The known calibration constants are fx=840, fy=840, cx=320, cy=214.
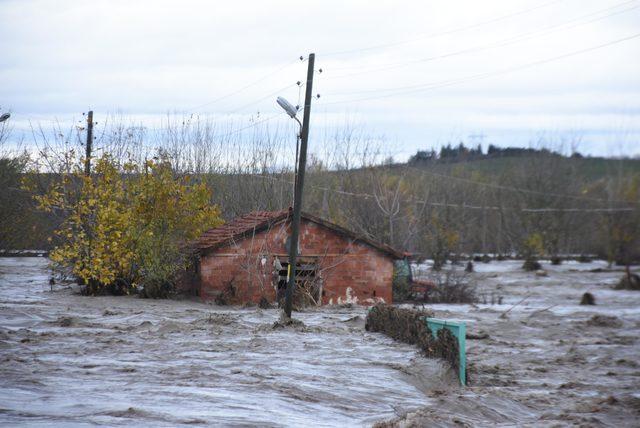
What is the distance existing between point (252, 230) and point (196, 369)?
13.6 metres

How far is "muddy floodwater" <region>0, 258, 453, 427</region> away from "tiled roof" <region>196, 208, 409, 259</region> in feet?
11.7

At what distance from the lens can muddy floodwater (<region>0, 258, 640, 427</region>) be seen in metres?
11.7

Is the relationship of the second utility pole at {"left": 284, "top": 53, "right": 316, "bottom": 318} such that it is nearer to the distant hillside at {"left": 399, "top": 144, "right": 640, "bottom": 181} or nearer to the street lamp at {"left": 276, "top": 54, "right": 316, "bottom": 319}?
the street lamp at {"left": 276, "top": 54, "right": 316, "bottom": 319}

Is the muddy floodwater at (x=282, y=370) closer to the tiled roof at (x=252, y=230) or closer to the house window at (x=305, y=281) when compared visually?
the house window at (x=305, y=281)

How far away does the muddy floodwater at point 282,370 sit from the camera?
1168cm

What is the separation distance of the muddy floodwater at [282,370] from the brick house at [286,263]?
5.07 feet

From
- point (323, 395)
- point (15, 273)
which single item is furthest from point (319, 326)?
point (15, 273)

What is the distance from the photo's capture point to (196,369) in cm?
1512

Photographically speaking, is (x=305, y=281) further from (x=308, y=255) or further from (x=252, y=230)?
(x=252, y=230)

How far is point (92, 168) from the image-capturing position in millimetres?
29938

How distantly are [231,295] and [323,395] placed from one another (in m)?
15.0

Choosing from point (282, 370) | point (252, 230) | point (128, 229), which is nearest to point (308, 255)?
point (252, 230)

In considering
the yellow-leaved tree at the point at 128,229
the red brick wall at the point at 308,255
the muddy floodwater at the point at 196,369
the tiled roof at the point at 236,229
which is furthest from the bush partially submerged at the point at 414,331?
the yellow-leaved tree at the point at 128,229

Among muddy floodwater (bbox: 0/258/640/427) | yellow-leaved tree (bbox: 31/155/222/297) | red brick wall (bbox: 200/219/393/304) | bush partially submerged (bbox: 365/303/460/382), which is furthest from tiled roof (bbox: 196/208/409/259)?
bush partially submerged (bbox: 365/303/460/382)
